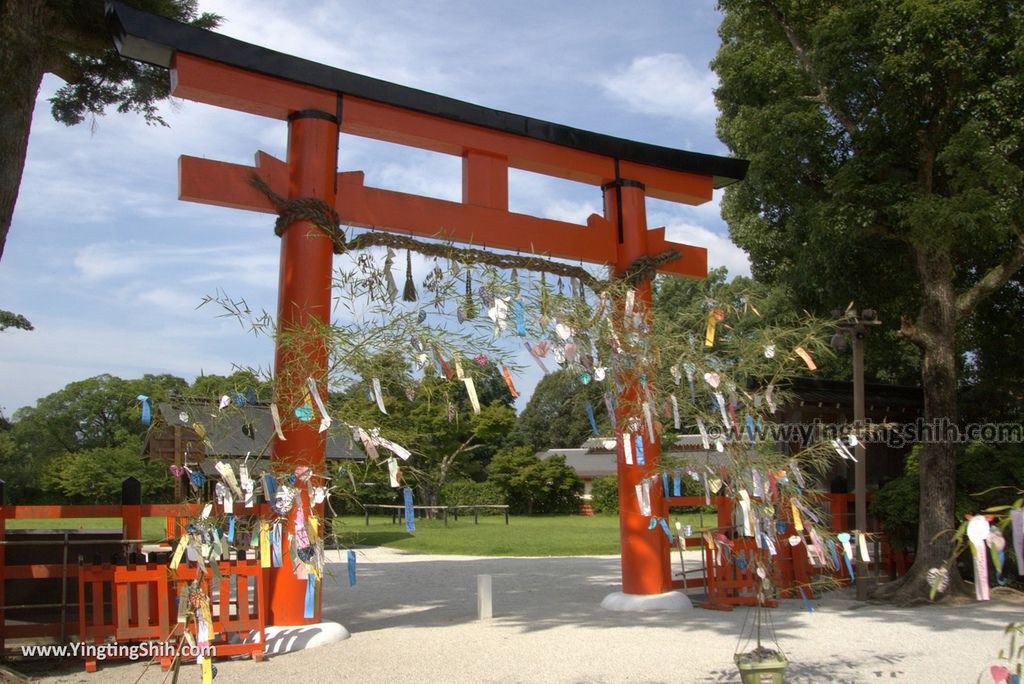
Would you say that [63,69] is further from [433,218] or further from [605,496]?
[605,496]

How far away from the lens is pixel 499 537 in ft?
61.3

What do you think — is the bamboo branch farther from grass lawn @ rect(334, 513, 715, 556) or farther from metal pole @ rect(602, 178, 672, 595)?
grass lawn @ rect(334, 513, 715, 556)

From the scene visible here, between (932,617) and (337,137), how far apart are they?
276 inches

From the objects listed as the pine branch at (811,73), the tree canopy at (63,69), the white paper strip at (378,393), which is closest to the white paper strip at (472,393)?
the white paper strip at (378,393)

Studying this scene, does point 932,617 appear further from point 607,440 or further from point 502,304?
point 502,304

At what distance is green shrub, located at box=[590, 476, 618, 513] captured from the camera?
3053 centimetres

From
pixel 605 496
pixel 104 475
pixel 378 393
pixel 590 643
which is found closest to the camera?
pixel 378 393

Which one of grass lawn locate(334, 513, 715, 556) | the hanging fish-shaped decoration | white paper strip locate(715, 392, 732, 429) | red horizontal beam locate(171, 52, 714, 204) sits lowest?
grass lawn locate(334, 513, 715, 556)

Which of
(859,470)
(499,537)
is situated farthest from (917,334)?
(499,537)

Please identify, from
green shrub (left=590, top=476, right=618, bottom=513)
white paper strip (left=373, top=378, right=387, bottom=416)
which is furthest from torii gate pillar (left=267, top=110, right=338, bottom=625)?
green shrub (left=590, top=476, right=618, bottom=513)

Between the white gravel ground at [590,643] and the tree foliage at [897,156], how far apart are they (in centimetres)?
203

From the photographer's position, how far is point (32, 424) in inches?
1444

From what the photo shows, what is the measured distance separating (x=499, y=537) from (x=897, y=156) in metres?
12.1

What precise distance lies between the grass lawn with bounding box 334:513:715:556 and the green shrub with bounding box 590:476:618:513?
13.1ft
